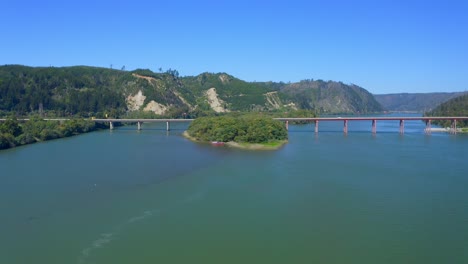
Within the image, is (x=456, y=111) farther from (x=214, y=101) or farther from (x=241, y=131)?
(x=214, y=101)

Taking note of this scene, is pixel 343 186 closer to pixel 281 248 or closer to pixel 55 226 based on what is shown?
pixel 281 248

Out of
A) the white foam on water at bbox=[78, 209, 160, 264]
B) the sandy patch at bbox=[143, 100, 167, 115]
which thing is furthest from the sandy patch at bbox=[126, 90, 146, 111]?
the white foam on water at bbox=[78, 209, 160, 264]

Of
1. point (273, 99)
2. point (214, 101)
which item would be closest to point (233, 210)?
point (214, 101)

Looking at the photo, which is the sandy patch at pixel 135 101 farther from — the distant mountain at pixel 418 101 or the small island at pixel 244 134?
the distant mountain at pixel 418 101

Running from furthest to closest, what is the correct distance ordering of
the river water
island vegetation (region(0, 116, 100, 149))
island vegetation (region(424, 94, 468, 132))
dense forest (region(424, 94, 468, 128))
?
dense forest (region(424, 94, 468, 128))
island vegetation (region(424, 94, 468, 132))
island vegetation (region(0, 116, 100, 149))
the river water

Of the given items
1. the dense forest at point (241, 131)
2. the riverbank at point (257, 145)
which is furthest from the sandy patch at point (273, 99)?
the riverbank at point (257, 145)

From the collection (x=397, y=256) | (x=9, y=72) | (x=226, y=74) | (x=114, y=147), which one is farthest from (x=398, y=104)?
(x=397, y=256)

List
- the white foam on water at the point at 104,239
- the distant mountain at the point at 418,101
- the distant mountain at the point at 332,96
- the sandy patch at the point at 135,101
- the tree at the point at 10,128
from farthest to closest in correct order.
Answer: the distant mountain at the point at 418,101 < the distant mountain at the point at 332,96 < the sandy patch at the point at 135,101 < the tree at the point at 10,128 < the white foam on water at the point at 104,239

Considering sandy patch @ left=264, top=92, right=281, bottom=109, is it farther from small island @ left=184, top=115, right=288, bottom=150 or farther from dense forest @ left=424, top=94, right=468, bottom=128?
small island @ left=184, top=115, right=288, bottom=150
